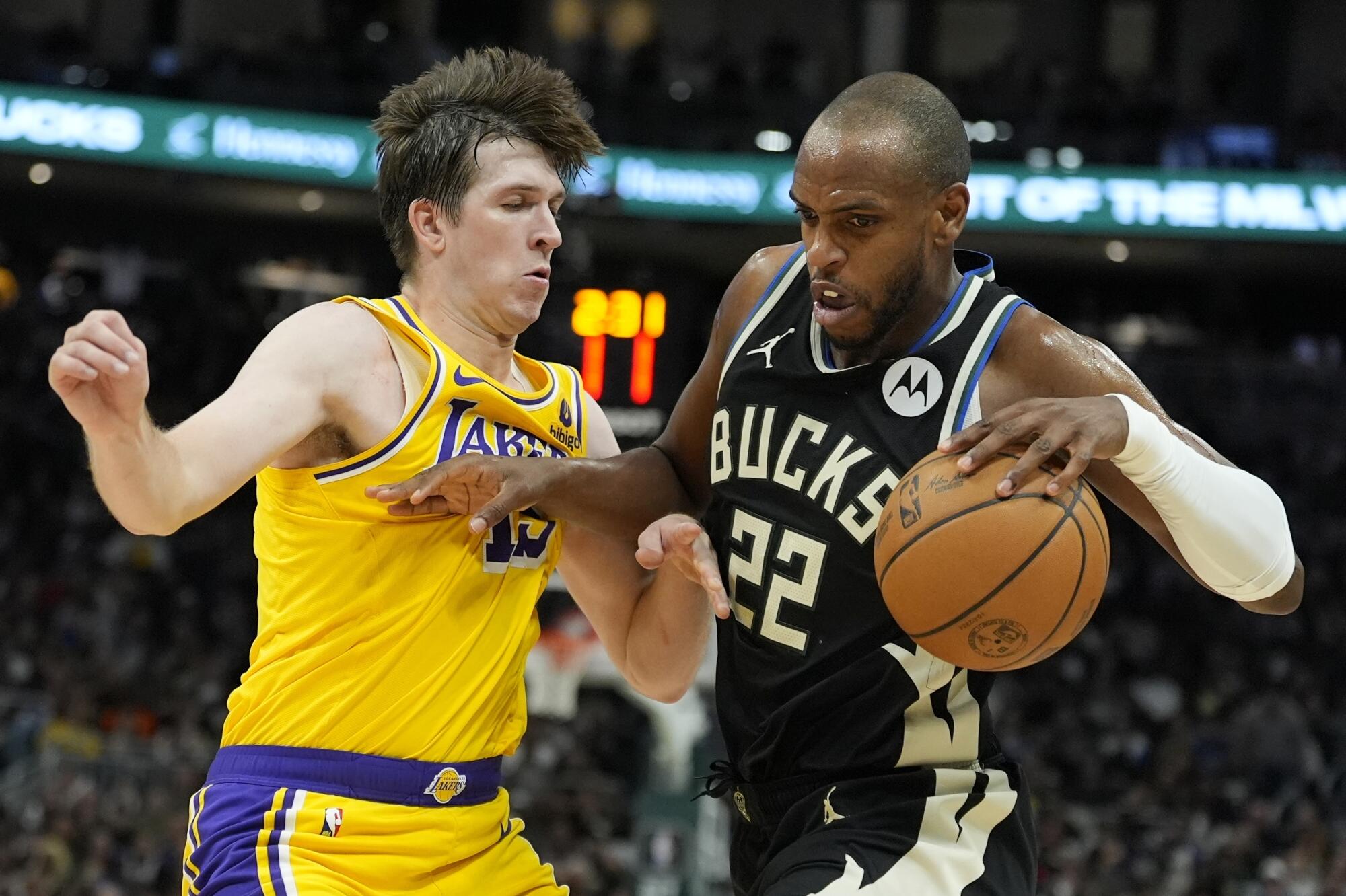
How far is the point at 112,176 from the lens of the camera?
18.3 meters

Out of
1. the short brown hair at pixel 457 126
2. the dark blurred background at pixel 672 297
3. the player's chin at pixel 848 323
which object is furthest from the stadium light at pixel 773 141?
the player's chin at pixel 848 323

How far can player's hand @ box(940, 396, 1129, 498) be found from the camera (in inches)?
113

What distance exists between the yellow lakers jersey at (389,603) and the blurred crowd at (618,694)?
349 inches

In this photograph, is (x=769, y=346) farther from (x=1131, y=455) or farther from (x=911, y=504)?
(x=1131, y=455)

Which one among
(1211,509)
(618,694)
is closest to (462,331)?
(1211,509)

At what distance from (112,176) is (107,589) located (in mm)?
4880

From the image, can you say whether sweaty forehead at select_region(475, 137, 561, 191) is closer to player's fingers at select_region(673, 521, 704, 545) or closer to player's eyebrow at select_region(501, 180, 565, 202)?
player's eyebrow at select_region(501, 180, 565, 202)

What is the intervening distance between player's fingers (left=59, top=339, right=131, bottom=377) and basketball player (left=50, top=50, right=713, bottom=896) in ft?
0.85

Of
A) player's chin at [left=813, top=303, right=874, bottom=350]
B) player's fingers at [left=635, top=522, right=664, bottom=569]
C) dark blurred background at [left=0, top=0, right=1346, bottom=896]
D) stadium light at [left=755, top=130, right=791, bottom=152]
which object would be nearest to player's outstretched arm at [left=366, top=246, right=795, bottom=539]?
player's fingers at [left=635, top=522, right=664, bottom=569]

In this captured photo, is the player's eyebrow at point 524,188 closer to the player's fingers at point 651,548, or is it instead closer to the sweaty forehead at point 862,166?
the sweaty forehead at point 862,166

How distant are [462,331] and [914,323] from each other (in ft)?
3.39

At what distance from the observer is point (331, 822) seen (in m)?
3.21

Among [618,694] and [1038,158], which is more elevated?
[1038,158]

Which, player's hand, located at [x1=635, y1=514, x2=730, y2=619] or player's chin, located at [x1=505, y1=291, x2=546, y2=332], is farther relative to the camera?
player's chin, located at [x1=505, y1=291, x2=546, y2=332]
